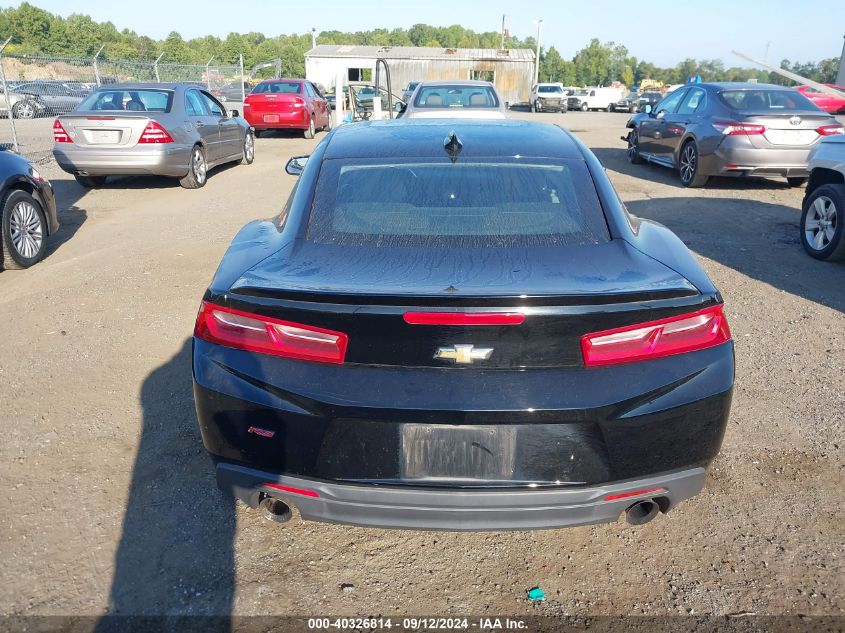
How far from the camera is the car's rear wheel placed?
13506 millimetres

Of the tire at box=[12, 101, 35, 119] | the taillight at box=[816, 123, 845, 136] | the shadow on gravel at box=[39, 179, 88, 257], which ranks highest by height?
the taillight at box=[816, 123, 845, 136]

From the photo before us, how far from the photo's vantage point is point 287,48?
Result: 111m

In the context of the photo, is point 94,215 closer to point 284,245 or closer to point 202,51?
point 284,245

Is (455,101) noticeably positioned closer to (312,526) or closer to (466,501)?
(312,526)

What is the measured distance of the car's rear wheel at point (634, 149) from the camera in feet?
44.3

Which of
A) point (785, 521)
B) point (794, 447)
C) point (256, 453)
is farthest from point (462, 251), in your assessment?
point (794, 447)

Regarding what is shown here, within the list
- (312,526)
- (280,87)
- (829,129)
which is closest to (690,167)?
(829,129)

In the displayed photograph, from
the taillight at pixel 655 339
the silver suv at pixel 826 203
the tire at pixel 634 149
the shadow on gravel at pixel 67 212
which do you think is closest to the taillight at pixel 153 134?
the shadow on gravel at pixel 67 212

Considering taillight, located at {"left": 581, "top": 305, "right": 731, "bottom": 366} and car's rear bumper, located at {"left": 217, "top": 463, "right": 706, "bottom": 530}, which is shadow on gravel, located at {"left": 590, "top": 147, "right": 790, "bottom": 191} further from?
car's rear bumper, located at {"left": 217, "top": 463, "right": 706, "bottom": 530}

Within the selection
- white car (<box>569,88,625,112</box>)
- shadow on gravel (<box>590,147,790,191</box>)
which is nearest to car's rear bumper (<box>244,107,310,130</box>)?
shadow on gravel (<box>590,147,790,191</box>)

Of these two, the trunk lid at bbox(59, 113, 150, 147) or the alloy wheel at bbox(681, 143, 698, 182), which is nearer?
the trunk lid at bbox(59, 113, 150, 147)

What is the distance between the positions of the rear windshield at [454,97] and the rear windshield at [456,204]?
870 cm

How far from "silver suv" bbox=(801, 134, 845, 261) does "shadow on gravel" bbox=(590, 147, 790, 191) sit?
4.12 meters

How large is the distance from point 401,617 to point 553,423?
3.09 ft
